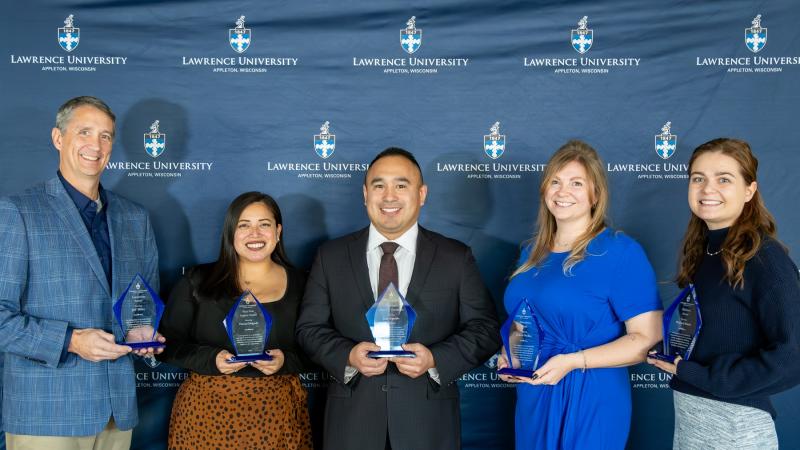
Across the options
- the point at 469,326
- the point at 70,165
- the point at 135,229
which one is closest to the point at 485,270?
the point at 469,326

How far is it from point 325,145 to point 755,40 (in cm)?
225

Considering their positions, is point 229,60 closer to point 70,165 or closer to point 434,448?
point 70,165

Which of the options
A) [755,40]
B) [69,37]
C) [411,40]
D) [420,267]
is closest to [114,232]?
[420,267]

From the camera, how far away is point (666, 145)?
3541mm

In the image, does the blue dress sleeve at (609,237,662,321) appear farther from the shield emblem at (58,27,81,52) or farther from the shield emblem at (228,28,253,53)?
the shield emblem at (58,27,81,52)

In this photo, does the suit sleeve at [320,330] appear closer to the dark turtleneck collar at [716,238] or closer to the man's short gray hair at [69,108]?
the man's short gray hair at [69,108]

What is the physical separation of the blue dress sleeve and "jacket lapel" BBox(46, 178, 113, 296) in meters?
1.90

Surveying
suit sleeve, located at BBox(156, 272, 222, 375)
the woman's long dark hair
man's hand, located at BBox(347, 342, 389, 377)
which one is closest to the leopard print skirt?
suit sleeve, located at BBox(156, 272, 222, 375)

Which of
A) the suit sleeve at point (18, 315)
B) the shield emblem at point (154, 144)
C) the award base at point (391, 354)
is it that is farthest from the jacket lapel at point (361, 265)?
the shield emblem at point (154, 144)

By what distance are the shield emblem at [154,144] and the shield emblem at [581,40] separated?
7.06 feet

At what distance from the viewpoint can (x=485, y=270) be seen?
11.6 ft

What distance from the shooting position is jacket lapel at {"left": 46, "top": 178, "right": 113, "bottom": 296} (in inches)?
104

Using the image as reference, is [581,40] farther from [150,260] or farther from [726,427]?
[150,260]

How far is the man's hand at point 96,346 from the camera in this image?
8.21ft
